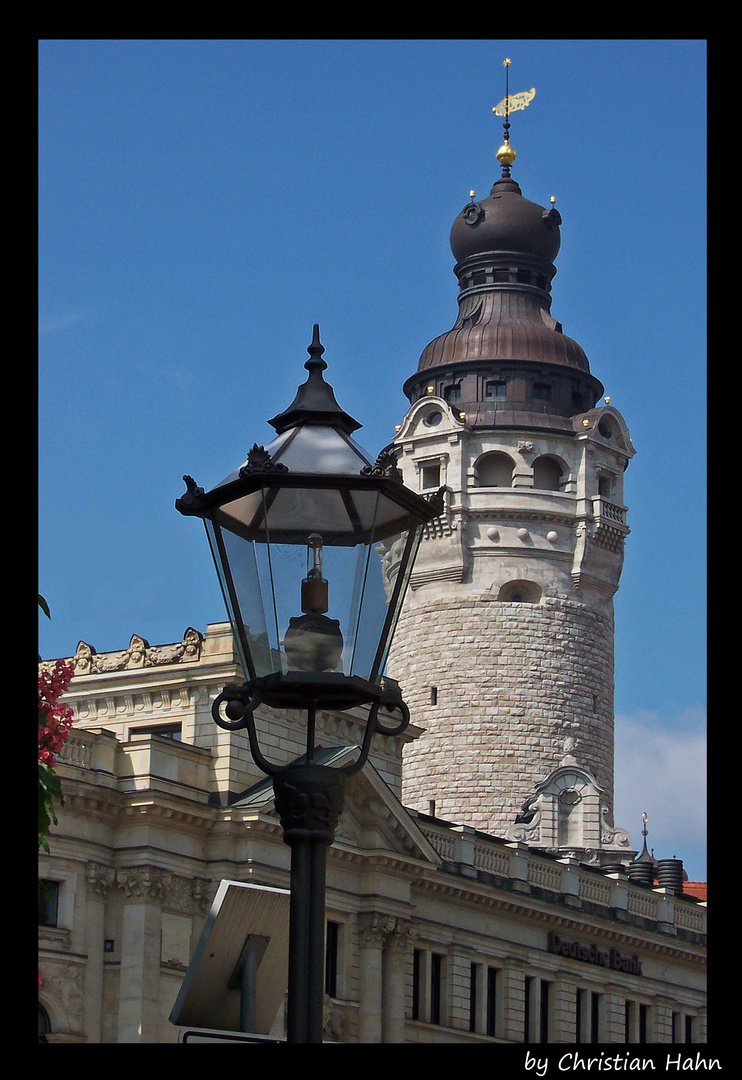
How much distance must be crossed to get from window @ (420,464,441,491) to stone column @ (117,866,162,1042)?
36518 mm

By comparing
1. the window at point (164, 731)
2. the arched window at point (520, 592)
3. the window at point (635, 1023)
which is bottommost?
the window at point (635, 1023)

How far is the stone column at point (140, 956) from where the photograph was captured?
→ 1790 inches

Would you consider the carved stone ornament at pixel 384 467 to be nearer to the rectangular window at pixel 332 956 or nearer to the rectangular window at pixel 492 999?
the rectangular window at pixel 332 956

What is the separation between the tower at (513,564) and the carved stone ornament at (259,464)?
64.7 meters

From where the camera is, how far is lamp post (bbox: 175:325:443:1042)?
995 centimetres

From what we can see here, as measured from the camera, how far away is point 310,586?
10.2m

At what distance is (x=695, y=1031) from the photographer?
6800 cm

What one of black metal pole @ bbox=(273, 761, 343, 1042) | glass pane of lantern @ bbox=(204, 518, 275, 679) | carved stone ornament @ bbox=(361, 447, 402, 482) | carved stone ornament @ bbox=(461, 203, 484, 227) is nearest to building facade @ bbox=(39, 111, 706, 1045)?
carved stone ornament @ bbox=(461, 203, 484, 227)

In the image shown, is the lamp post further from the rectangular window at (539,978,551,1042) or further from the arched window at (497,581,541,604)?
the arched window at (497,581,541,604)

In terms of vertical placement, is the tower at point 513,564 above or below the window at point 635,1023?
above

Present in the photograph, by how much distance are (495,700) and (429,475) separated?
1016cm

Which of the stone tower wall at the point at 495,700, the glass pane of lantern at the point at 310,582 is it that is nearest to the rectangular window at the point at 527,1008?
the stone tower wall at the point at 495,700

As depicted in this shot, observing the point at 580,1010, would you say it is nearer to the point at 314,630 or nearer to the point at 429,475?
the point at 429,475
